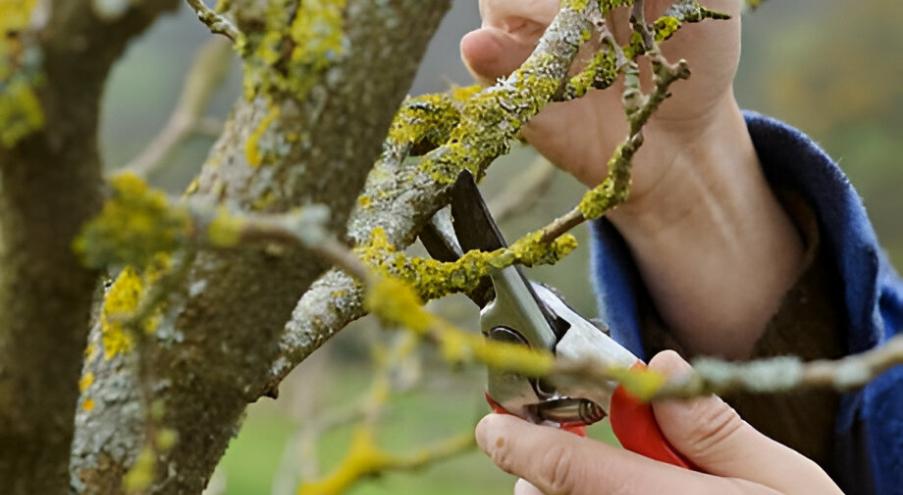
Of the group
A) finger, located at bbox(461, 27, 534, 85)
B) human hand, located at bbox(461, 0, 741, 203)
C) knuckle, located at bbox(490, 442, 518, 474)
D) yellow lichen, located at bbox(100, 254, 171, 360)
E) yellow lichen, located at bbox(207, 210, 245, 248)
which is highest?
finger, located at bbox(461, 27, 534, 85)

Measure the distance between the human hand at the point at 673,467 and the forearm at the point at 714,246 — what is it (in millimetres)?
547

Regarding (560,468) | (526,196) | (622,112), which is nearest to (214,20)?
(560,468)

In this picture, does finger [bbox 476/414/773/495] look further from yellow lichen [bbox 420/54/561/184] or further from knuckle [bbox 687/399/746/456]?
yellow lichen [bbox 420/54/561/184]

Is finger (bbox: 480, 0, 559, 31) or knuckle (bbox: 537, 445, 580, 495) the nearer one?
knuckle (bbox: 537, 445, 580, 495)

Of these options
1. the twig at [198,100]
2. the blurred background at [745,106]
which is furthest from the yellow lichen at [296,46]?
the blurred background at [745,106]

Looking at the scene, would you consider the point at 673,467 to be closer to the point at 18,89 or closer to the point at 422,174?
the point at 422,174

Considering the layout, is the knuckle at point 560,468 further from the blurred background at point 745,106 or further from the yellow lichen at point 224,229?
the blurred background at point 745,106

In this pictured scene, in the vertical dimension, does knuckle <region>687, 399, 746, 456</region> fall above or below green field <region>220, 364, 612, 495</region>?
below

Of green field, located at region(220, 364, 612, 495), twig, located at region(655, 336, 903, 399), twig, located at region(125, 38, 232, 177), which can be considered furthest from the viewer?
green field, located at region(220, 364, 612, 495)

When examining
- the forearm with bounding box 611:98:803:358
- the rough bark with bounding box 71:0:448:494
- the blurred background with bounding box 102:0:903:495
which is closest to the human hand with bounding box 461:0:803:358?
the forearm with bounding box 611:98:803:358

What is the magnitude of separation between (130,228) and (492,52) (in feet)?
2.17

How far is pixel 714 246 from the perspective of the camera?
1312 millimetres

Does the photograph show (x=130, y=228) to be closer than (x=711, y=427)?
Yes

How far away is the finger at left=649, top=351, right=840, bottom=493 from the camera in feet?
2.39
